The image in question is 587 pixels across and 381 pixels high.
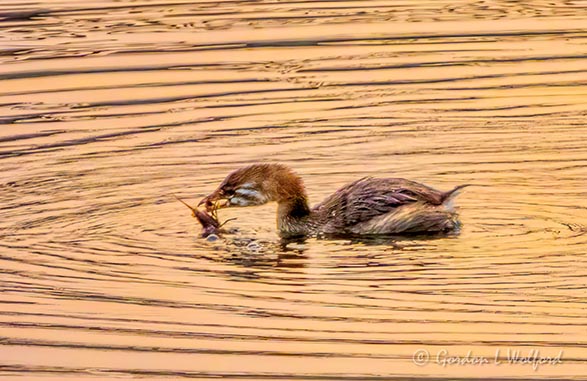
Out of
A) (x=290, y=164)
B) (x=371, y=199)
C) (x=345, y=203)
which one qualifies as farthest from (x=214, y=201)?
(x=290, y=164)

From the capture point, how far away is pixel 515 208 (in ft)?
43.4

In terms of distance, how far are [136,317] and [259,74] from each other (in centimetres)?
775

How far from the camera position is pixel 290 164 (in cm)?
1480

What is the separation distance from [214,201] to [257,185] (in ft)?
1.24

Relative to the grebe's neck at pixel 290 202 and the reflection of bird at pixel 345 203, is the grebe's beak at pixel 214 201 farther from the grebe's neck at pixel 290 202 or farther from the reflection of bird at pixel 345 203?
the grebe's neck at pixel 290 202

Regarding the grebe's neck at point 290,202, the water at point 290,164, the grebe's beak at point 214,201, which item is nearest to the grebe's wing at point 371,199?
the grebe's neck at point 290,202

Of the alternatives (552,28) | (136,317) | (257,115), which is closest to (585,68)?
(552,28)

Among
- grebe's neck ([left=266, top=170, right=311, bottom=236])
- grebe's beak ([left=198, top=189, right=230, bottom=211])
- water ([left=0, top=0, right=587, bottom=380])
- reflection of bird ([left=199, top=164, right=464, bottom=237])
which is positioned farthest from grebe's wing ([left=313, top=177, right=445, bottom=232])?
grebe's beak ([left=198, top=189, right=230, bottom=211])

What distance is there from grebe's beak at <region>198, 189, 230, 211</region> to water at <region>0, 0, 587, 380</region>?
180 mm

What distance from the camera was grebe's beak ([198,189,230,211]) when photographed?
44.3ft

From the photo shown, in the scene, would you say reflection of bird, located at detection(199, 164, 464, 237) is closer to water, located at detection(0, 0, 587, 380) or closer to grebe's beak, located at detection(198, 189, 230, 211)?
grebe's beak, located at detection(198, 189, 230, 211)

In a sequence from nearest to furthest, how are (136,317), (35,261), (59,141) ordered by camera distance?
(136,317), (35,261), (59,141)

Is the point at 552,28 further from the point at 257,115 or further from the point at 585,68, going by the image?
the point at 257,115

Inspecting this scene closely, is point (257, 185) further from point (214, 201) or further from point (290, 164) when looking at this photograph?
point (290, 164)
